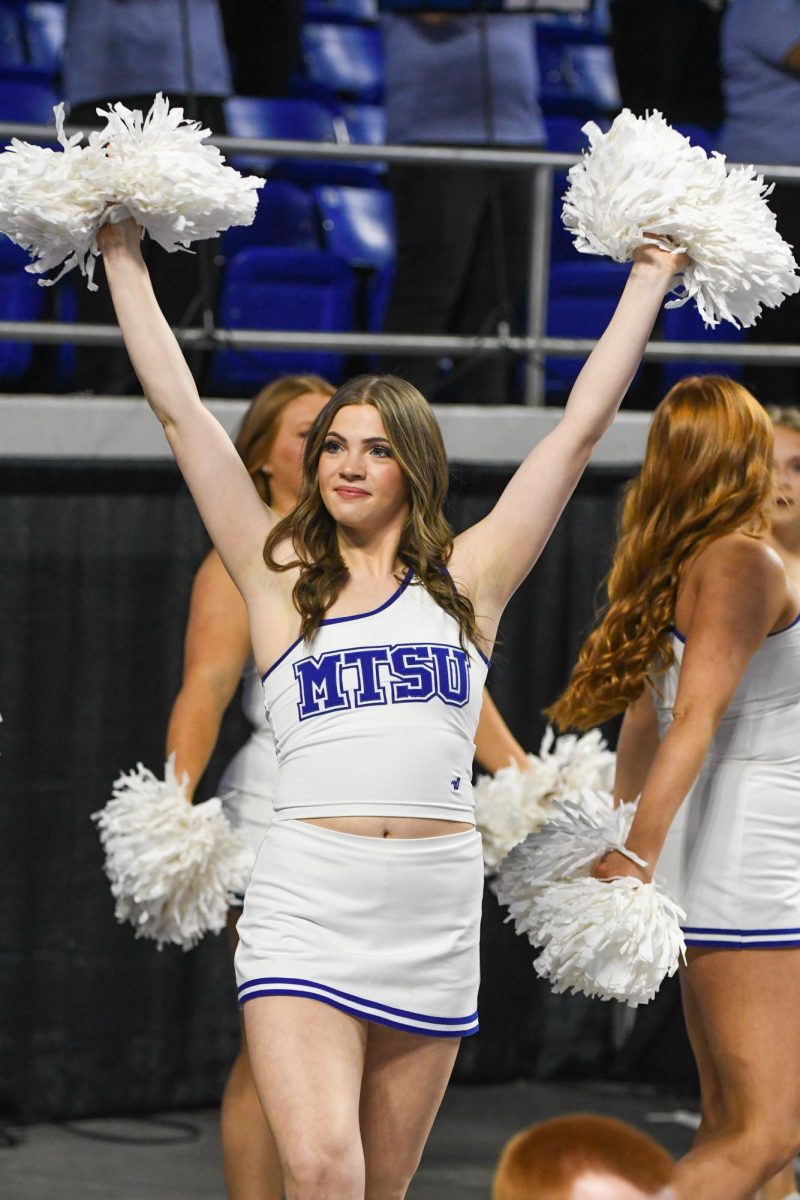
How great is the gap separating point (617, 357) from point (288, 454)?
1073 mm

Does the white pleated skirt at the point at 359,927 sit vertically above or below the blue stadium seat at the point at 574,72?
below

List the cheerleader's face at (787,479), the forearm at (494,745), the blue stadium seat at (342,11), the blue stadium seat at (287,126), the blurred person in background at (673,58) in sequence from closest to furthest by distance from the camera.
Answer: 1. the cheerleader's face at (787,479)
2. the forearm at (494,745)
3. the blue stadium seat at (287,126)
4. the blurred person in background at (673,58)
5. the blue stadium seat at (342,11)

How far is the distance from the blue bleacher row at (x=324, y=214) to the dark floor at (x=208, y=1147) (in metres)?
2.05

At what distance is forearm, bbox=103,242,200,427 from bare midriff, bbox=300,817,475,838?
2.09 ft

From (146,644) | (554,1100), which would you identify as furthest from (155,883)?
(554,1100)

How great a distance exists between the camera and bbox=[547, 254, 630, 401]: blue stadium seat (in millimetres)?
5637

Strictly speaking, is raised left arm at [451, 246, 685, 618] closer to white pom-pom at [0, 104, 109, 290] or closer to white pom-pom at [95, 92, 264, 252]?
white pom-pom at [95, 92, 264, 252]

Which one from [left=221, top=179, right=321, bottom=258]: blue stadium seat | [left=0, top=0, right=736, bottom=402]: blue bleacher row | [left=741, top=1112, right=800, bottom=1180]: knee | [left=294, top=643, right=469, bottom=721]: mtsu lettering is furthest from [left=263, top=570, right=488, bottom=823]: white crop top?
[left=221, top=179, right=321, bottom=258]: blue stadium seat

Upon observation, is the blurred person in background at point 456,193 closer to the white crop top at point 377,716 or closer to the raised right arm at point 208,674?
the raised right arm at point 208,674

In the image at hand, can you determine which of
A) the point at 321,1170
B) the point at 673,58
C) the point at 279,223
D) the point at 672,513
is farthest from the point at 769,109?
the point at 321,1170

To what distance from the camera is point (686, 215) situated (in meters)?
2.72

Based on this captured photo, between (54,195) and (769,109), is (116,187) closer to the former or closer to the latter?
(54,195)

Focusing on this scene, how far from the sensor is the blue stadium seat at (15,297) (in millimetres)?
4953

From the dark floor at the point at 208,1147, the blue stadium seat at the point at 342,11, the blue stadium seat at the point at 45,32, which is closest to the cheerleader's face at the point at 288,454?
the dark floor at the point at 208,1147
